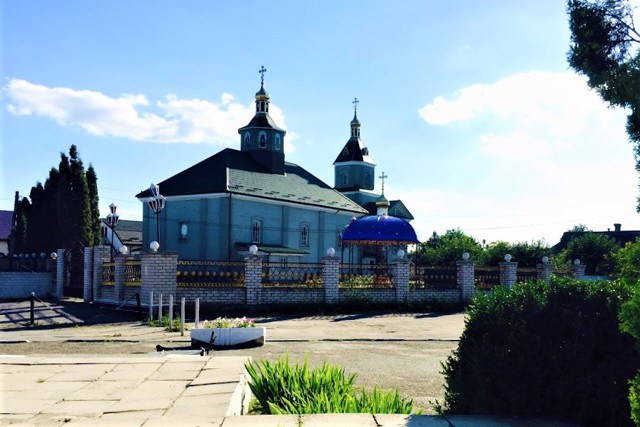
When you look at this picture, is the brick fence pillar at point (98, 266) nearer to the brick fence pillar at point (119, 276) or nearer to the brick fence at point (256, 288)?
the brick fence at point (256, 288)

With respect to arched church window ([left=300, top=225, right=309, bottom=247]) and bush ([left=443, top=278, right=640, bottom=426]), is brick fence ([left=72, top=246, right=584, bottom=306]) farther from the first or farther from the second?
arched church window ([left=300, top=225, right=309, bottom=247])

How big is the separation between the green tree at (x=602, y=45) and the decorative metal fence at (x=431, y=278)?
14.2 metres

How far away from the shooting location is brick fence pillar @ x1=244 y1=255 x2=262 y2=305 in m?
19.0

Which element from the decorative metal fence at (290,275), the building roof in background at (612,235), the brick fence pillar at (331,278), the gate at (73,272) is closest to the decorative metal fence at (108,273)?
the gate at (73,272)

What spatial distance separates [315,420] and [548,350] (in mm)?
1859

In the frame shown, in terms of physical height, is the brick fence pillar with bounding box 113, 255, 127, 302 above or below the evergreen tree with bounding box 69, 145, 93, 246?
below

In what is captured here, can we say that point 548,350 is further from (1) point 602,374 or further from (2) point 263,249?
(2) point 263,249

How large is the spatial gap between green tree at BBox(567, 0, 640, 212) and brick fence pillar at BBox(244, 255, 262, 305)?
41.7ft

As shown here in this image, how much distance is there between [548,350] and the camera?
4.48m

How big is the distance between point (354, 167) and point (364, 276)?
1383 inches

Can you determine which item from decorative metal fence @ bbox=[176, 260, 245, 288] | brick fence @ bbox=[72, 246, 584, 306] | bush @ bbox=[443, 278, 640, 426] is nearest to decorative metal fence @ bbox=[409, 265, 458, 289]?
brick fence @ bbox=[72, 246, 584, 306]

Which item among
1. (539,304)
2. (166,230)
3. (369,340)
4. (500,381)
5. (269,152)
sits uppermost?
(269,152)

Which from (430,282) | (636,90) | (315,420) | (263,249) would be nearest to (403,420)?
(315,420)

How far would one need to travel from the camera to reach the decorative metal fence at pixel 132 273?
746 inches
